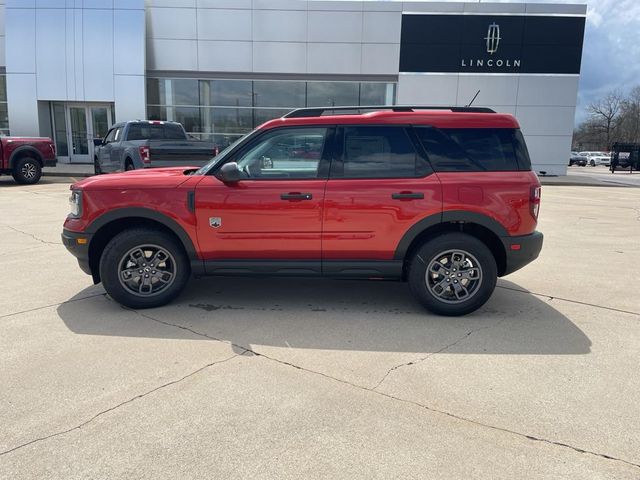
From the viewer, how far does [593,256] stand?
7418 millimetres

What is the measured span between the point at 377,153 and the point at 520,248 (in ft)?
5.35

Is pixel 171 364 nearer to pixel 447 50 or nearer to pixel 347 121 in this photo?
pixel 347 121

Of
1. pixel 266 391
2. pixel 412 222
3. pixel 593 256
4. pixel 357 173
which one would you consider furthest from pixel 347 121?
pixel 593 256

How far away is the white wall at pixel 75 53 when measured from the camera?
69.3 feet

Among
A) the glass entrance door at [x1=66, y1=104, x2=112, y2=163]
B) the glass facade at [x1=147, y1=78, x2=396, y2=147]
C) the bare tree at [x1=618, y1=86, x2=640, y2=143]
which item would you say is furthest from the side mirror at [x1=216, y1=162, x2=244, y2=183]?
the bare tree at [x1=618, y1=86, x2=640, y2=143]

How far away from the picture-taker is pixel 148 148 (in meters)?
10.5

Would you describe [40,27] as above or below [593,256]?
above

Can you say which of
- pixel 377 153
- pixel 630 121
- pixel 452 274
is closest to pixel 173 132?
pixel 377 153

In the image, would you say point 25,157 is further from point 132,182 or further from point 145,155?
point 132,182

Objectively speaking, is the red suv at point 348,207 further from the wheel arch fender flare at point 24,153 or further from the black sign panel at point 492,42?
the black sign panel at point 492,42

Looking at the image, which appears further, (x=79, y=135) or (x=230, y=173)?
(x=79, y=135)

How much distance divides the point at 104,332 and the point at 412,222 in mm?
2940

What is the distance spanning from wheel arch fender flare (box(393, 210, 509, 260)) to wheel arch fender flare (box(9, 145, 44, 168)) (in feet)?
48.6

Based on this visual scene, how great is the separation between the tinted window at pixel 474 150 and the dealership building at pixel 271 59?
18.7 m
